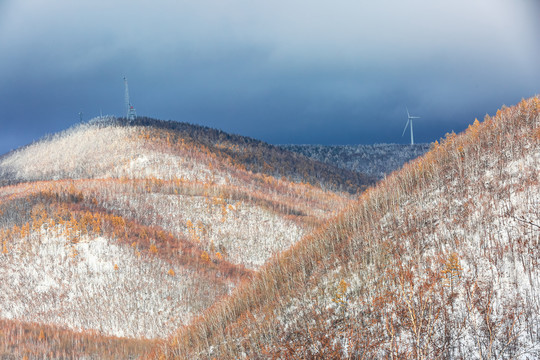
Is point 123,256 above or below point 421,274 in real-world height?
above

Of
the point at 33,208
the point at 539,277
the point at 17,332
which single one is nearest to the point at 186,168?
the point at 33,208

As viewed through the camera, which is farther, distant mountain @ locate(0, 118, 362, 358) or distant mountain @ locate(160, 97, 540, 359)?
distant mountain @ locate(0, 118, 362, 358)

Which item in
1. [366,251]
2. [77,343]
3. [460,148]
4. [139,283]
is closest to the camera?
[366,251]

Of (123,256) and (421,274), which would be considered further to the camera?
(123,256)

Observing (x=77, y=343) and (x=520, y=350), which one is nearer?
(x=520, y=350)

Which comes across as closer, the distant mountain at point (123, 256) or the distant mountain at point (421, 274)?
the distant mountain at point (421, 274)

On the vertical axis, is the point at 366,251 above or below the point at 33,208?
below

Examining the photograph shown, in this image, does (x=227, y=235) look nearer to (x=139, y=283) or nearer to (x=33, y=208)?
(x=139, y=283)

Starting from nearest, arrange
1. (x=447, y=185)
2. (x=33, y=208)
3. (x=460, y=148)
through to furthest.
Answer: (x=447, y=185) < (x=460, y=148) < (x=33, y=208)
